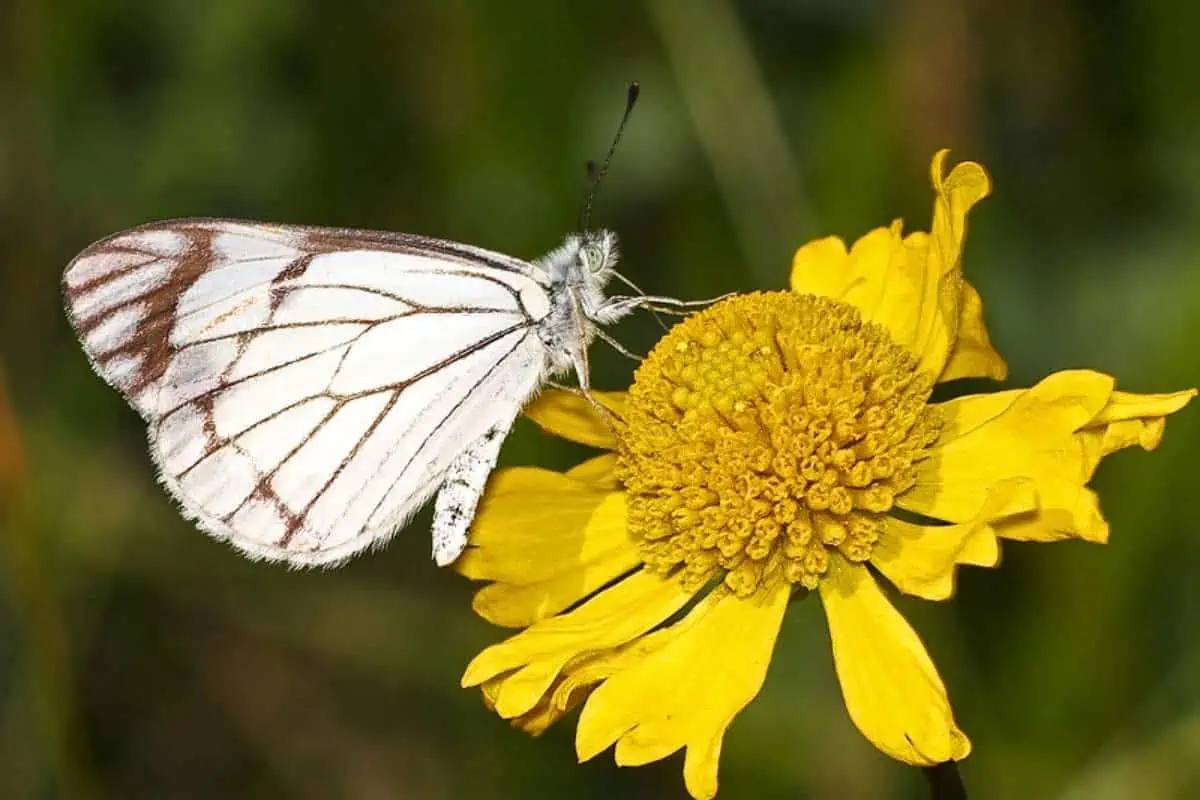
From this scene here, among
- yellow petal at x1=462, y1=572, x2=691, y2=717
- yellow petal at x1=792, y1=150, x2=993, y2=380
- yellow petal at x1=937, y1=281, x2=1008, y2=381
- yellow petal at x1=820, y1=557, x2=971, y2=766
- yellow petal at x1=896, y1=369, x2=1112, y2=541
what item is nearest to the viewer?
yellow petal at x1=820, y1=557, x2=971, y2=766

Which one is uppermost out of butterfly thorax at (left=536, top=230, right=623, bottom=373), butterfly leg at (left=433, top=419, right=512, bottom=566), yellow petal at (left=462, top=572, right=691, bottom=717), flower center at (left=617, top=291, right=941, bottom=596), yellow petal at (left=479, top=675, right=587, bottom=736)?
butterfly thorax at (left=536, top=230, right=623, bottom=373)

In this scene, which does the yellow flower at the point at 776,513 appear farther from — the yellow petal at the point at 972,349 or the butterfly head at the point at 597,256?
the butterfly head at the point at 597,256

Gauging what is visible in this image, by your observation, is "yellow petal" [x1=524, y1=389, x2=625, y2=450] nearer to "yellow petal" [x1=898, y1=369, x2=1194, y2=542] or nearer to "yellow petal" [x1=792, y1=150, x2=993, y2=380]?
"yellow petal" [x1=792, y1=150, x2=993, y2=380]

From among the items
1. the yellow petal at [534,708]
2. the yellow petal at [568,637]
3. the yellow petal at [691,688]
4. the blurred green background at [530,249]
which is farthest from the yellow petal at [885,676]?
the blurred green background at [530,249]

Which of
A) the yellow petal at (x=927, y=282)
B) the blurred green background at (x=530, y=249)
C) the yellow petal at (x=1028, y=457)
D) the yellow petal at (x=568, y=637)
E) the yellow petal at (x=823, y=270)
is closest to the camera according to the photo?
the yellow petal at (x=1028, y=457)

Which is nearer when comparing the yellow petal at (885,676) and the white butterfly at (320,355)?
the yellow petal at (885,676)

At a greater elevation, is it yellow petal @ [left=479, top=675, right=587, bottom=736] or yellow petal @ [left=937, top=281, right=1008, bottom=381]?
yellow petal @ [left=937, top=281, right=1008, bottom=381]

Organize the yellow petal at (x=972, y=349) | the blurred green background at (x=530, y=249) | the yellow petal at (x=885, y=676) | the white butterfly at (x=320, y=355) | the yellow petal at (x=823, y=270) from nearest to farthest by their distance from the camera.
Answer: the yellow petal at (x=885, y=676) → the yellow petal at (x=972, y=349) → the white butterfly at (x=320, y=355) → the yellow petal at (x=823, y=270) → the blurred green background at (x=530, y=249)

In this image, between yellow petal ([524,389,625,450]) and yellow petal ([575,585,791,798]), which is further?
yellow petal ([524,389,625,450])

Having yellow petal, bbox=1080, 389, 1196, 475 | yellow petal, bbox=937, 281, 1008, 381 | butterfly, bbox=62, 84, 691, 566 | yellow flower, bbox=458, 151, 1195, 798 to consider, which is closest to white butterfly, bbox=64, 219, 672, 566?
butterfly, bbox=62, 84, 691, 566
